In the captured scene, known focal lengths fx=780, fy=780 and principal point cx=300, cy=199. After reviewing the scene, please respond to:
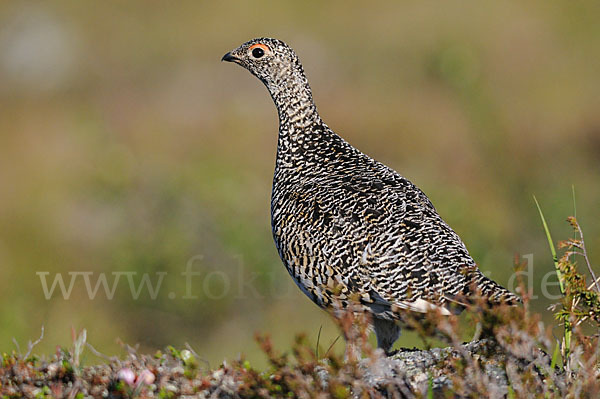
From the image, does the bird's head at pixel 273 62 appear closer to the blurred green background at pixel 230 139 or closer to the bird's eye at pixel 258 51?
the bird's eye at pixel 258 51

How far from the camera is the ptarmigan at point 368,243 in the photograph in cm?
500

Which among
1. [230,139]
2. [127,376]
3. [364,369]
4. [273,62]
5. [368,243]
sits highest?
[273,62]

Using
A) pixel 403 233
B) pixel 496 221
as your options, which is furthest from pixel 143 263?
pixel 403 233

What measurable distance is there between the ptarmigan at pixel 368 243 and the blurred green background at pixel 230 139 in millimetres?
1737

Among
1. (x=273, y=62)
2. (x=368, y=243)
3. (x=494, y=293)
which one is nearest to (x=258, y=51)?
(x=273, y=62)

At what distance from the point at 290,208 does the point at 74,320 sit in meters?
6.72

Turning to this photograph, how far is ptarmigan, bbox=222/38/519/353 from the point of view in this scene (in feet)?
16.4

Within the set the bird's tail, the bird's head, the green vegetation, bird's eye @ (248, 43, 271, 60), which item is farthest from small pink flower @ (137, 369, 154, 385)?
bird's eye @ (248, 43, 271, 60)

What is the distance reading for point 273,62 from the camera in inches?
273

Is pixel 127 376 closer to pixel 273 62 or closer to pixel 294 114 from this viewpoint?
pixel 294 114

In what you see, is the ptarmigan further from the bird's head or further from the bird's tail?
the bird's head

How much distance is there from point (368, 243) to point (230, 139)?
1475 cm

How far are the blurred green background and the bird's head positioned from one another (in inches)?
96.4

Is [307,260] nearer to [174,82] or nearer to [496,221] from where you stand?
[496,221]
